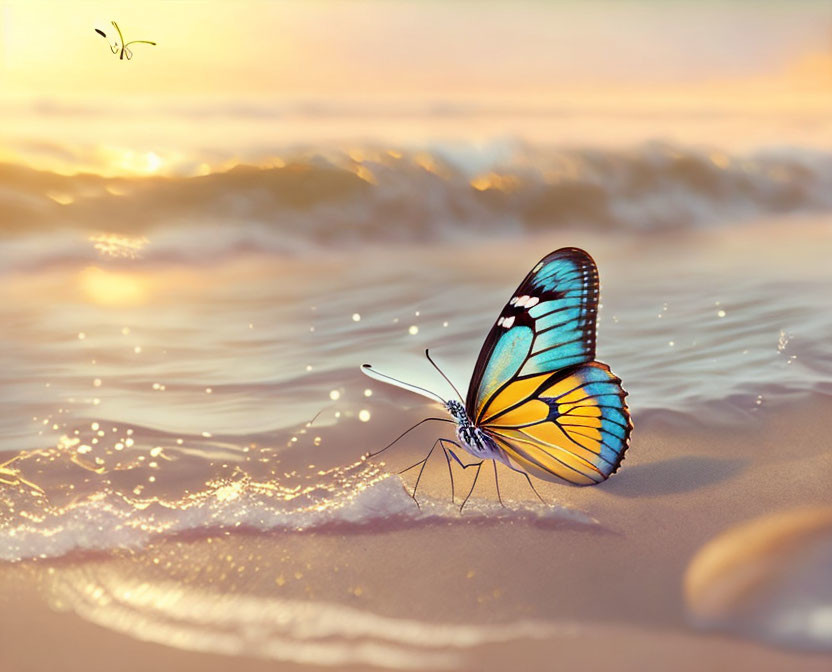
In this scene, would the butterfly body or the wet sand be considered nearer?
the wet sand

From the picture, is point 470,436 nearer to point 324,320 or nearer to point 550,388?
point 550,388

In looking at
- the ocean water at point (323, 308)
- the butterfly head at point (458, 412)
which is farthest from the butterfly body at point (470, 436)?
the ocean water at point (323, 308)

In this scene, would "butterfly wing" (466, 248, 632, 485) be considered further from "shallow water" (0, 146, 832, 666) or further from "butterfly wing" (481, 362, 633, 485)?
"shallow water" (0, 146, 832, 666)

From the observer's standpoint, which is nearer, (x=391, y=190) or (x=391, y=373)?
(x=391, y=373)

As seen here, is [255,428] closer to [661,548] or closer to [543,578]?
[543,578]

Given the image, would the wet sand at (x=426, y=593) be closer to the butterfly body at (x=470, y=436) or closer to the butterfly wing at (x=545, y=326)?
the butterfly body at (x=470, y=436)

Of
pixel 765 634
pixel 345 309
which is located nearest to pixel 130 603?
pixel 765 634

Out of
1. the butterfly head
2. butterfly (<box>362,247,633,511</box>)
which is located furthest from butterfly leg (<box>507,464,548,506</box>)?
the butterfly head
